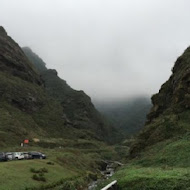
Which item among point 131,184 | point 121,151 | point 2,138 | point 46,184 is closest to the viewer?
point 131,184

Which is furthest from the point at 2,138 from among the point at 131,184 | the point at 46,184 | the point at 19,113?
the point at 131,184

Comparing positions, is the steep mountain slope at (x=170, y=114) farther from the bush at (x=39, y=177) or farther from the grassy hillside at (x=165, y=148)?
the bush at (x=39, y=177)

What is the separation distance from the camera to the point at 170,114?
89.2 m

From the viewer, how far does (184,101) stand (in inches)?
3450

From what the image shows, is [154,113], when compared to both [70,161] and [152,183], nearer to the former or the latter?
[70,161]

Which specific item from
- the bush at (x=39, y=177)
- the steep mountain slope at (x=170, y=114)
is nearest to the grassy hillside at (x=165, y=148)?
the steep mountain slope at (x=170, y=114)

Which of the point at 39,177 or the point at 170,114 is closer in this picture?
the point at 39,177

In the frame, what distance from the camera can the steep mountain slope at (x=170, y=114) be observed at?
75.8 metres

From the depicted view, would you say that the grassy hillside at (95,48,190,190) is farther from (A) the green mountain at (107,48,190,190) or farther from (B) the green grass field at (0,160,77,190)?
(B) the green grass field at (0,160,77,190)

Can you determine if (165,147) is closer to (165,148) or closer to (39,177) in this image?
(165,148)

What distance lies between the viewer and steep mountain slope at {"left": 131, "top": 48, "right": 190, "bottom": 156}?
75.8m

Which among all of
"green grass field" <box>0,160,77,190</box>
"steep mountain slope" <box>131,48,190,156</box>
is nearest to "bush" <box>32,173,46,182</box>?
"green grass field" <box>0,160,77,190</box>

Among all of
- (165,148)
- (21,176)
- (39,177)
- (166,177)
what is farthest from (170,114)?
(166,177)

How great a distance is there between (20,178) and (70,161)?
3909 centimetres
